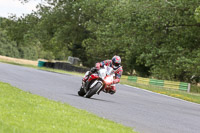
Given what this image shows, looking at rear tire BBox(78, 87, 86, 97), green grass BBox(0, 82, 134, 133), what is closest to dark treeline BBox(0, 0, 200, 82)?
rear tire BBox(78, 87, 86, 97)

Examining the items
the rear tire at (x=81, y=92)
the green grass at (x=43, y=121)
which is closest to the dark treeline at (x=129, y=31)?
the rear tire at (x=81, y=92)

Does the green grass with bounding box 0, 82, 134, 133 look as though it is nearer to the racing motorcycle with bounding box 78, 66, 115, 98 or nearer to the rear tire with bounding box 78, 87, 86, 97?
the racing motorcycle with bounding box 78, 66, 115, 98

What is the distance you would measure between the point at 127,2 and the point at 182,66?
7.96 meters

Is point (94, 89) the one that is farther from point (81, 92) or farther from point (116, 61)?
point (81, 92)

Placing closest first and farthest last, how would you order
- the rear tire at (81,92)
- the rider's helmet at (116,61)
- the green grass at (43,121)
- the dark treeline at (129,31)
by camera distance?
the green grass at (43,121), the rider's helmet at (116,61), the rear tire at (81,92), the dark treeline at (129,31)

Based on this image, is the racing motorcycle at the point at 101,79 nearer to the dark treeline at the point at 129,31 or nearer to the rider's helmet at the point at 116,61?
the rider's helmet at the point at 116,61

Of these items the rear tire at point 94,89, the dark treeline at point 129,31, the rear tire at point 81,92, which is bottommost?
the rear tire at point 81,92

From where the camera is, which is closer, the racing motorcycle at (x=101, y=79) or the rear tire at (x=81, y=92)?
the racing motorcycle at (x=101, y=79)

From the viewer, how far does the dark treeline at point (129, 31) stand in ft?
113

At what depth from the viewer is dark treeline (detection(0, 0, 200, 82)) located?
113 feet

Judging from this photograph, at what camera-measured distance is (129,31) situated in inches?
1521

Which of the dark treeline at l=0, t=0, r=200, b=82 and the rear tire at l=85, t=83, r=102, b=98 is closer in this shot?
the rear tire at l=85, t=83, r=102, b=98

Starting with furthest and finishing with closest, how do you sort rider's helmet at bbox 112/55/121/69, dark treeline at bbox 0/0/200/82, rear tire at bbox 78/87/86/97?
dark treeline at bbox 0/0/200/82 < rear tire at bbox 78/87/86/97 < rider's helmet at bbox 112/55/121/69

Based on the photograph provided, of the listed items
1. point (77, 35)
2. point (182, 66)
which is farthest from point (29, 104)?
point (77, 35)
